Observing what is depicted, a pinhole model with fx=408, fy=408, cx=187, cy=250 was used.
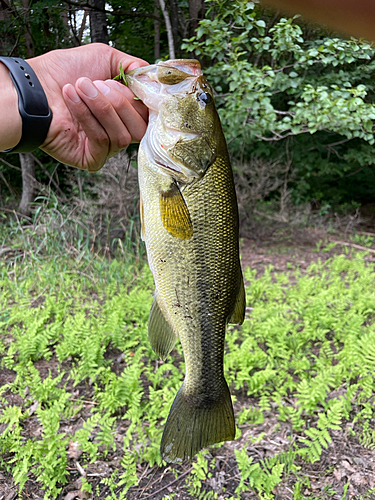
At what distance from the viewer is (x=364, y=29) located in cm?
33

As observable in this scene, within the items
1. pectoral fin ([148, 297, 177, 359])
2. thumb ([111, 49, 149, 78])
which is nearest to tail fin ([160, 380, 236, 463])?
pectoral fin ([148, 297, 177, 359])

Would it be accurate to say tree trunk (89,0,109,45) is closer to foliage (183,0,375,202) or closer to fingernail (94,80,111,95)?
foliage (183,0,375,202)

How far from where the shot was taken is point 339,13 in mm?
315

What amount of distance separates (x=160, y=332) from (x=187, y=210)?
0.55 metres

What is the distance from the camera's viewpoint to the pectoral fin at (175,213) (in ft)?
4.97

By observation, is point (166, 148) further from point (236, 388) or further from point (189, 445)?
point (236, 388)

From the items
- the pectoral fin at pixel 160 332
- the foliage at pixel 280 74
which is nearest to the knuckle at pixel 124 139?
the pectoral fin at pixel 160 332

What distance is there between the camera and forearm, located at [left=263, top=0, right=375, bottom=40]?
1.00 ft

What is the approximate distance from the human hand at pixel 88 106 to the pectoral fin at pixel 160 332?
2.54ft

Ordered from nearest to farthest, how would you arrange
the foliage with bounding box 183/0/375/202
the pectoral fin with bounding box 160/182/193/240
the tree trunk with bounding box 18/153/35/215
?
the pectoral fin with bounding box 160/182/193/240 < the foliage with bounding box 183/0/375/202 < the tree trunk with bounding box 18/153/35/215

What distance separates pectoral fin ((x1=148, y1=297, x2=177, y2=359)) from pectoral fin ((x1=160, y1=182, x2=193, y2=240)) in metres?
0.34

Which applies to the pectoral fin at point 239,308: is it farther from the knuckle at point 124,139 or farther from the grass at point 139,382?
the grass at point 139,382

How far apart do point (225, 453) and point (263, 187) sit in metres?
6.24

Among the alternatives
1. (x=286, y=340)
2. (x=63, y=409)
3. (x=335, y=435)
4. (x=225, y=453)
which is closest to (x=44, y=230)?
(x=63, y=409)
